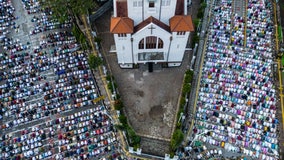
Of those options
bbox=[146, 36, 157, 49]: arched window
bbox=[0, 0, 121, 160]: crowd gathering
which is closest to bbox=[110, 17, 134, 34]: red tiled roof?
bbox=[146, 36, 157, 49]: arched window

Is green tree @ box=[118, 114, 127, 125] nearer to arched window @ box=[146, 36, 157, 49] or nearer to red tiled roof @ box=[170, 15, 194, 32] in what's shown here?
arched window @ box=[146, 36, 157, 49]

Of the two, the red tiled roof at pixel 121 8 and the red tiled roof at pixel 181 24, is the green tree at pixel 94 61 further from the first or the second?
the red tiled roof at pixel 181 24

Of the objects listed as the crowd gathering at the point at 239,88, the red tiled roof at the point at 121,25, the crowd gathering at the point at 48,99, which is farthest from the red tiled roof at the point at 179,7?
the crowd gathering at the point at 48,99

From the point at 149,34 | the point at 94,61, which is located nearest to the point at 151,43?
the point at 149,34

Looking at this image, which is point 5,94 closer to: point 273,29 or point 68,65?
point 68,65

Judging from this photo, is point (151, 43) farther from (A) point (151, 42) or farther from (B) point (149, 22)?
(B) point (149, 22)
